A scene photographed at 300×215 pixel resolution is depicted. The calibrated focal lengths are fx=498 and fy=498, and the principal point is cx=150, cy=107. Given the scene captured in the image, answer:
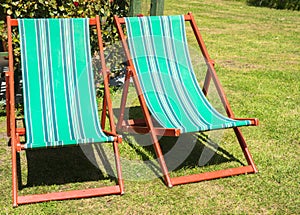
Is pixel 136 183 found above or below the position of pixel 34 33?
below

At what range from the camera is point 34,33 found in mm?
4105

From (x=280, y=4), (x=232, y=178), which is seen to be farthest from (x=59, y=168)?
(x=280, y=4)

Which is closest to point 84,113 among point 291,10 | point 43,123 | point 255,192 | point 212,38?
point 43,123

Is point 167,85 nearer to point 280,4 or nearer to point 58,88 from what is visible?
point 58,88

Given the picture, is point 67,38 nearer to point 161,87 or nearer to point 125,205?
point 161,87

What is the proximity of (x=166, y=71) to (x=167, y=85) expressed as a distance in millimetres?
161

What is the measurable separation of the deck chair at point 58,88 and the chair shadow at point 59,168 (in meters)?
0.28

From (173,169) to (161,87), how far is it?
0.73 meters

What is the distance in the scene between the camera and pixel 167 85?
4395 mm

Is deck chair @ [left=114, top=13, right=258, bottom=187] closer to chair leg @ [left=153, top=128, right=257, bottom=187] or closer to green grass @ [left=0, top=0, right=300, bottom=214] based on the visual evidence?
chair leg @ [left=153, top=128, right=257, bottom=187]

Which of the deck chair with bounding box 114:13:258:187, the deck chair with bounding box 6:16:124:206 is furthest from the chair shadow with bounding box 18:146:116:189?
the deck chair with bounding box 114:13:258:187

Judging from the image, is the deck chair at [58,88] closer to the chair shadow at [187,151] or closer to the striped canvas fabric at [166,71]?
the striped canvas fabric at [166,71]

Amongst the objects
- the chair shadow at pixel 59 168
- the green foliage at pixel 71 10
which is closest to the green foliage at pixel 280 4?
the green foliage at pixel 71 10

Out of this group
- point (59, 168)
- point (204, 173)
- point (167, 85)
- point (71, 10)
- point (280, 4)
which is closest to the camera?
point (204, 173)
